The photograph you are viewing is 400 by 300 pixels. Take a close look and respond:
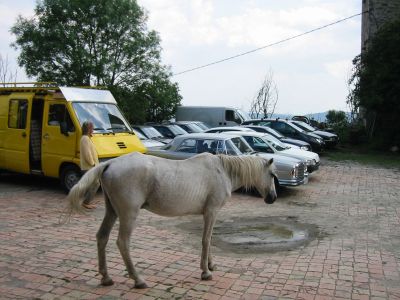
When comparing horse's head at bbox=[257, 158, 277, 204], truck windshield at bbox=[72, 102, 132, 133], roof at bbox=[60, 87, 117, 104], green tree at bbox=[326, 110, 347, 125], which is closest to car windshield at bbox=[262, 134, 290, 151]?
truck windshield at bbox=[72, 102, 132, 133]

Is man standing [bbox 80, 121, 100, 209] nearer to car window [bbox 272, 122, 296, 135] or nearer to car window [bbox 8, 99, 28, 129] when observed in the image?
car window [bbox 8, 99, 28, 129]

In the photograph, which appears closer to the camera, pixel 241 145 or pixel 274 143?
pixel 241 145

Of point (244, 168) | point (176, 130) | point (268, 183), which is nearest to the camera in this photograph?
point (244, 168)

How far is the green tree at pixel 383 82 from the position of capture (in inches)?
894

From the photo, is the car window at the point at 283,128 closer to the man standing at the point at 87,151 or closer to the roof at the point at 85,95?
the roof at the point at 85,95

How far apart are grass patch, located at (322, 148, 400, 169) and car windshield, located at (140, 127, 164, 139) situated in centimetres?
792

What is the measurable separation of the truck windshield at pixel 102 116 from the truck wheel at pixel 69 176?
3.51ft

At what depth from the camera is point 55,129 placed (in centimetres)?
1074

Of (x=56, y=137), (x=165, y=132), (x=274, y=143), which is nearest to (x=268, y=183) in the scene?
(x=56, y=137)

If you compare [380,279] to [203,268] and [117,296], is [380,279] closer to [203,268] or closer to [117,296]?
[203,268]

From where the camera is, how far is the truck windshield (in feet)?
35.3

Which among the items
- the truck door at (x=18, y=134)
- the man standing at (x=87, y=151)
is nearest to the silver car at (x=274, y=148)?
the man standing at (x=87, y=151)

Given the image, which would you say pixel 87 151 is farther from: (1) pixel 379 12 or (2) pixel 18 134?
(1) pixel 379 12

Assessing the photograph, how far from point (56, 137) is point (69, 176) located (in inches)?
39.7
